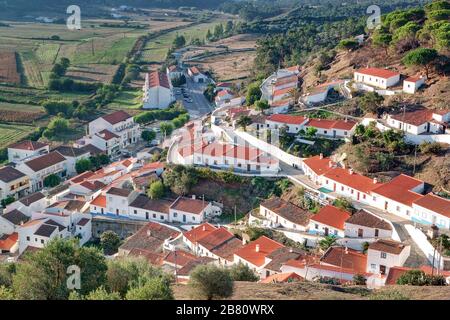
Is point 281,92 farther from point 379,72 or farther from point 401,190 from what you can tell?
point 401,190

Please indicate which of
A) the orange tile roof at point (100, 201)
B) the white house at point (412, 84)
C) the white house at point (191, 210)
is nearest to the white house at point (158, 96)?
the orange tile roof at point (100, 201)

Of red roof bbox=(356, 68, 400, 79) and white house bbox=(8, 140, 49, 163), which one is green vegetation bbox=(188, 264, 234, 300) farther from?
white house bbox=(8, 140, 49, 163)

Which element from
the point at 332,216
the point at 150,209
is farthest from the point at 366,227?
the point at 150,209

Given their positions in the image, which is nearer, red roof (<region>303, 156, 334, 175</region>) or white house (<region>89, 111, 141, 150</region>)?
red roof (<region>303, 156, 334, 175</region>)

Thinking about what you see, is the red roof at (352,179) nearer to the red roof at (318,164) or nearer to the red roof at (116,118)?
the red roof at (318,164)

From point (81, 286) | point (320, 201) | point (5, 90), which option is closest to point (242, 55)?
point (5, 90)

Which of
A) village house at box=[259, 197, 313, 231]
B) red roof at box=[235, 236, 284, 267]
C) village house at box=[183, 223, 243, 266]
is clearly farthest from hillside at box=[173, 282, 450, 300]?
village house at box=[259, 197, 313, 231]
